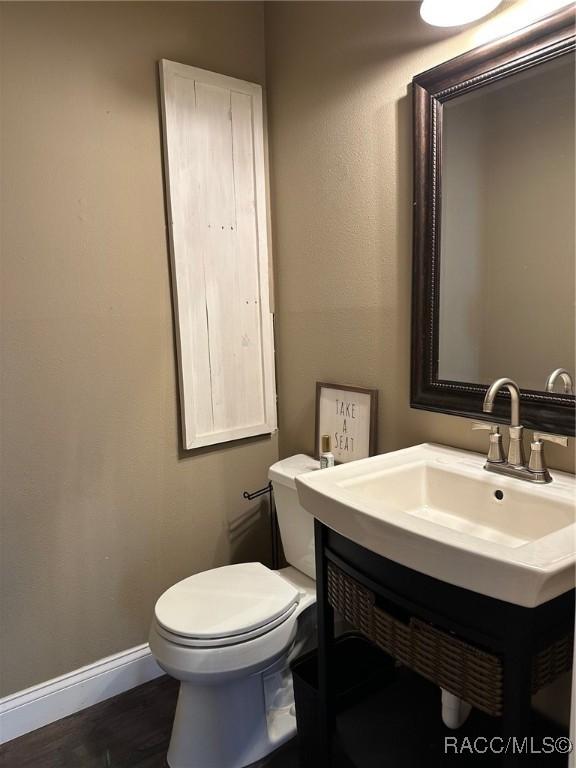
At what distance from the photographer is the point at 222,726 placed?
1544 mm

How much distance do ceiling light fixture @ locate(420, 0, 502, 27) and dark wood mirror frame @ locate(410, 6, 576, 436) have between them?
0.07 metres

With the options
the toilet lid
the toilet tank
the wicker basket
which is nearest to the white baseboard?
the toilet lid

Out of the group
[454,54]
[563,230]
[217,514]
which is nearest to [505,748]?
[563,230]

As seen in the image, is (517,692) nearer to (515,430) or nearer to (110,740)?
(515,430)

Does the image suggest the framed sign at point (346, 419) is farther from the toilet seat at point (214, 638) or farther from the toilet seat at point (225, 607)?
the toilet seat at point (214, 638)

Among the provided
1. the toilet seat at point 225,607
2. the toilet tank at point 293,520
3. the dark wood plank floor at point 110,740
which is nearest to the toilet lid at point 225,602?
the toilet seat at point 225,607

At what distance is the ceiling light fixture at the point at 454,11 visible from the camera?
4.23 ft

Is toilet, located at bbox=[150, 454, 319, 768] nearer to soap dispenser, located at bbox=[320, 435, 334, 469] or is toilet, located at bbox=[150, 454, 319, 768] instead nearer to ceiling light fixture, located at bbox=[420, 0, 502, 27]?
soap dispenser, located at bbox=[320, 435, 334, 469]

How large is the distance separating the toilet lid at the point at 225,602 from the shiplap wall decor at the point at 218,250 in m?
0.51

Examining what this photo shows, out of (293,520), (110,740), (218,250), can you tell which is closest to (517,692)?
(293,520)

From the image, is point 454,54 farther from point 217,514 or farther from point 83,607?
point 83,607

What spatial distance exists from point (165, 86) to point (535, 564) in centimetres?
176

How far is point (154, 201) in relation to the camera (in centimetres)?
182

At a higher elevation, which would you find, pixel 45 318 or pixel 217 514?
pixel 45 318
